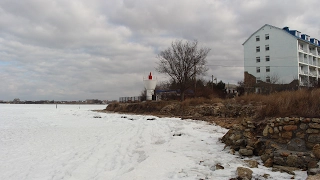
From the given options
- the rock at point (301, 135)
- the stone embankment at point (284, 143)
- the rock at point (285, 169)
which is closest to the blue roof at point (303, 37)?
the stone embankment at point (284, 143)

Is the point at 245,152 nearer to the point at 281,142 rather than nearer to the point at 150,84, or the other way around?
the point at 281,142

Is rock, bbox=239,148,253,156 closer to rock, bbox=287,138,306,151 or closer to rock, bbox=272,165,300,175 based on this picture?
rock, bbox=287,138,306,151

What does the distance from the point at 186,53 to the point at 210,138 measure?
99.4 feet

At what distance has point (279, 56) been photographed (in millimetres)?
52125

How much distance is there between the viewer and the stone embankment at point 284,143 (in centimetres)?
650

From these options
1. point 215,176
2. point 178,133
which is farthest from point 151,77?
point 215,176

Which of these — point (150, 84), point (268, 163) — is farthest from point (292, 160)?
point (150, 84)

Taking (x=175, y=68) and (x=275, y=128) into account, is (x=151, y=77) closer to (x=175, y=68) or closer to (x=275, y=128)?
(x=175, y=68)

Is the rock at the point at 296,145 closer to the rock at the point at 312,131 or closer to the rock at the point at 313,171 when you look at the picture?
the rock at the point at 312,131

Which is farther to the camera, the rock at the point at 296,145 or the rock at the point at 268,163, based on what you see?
the rock at the point at 296,145

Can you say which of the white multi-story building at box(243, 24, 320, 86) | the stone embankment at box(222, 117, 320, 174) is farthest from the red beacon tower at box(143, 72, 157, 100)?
the stone embankment at box(222, 117, 320, 174)

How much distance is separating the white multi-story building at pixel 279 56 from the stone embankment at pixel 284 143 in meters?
43.9

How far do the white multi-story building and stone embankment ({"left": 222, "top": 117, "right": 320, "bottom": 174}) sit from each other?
144ft

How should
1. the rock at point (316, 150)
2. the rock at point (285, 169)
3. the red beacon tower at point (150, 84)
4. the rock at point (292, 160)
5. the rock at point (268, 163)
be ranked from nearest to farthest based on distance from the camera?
1. the rock at point (285, 169)
2. the rock at point (316, 150)
3. the rock at point (292, 160)
4. the rock at point (268, 163)
5. the red beacon tower at point (150, 84)
